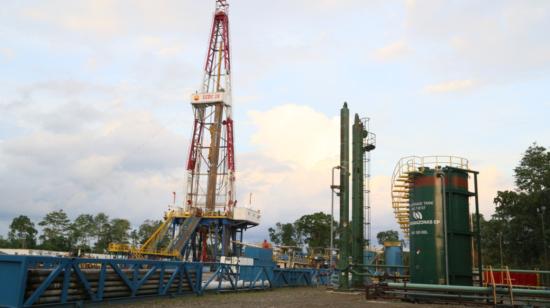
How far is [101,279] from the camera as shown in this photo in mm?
13875

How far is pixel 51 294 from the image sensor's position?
12.1m

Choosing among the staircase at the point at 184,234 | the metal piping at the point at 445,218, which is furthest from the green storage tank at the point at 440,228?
the staircase at the point at 184,234

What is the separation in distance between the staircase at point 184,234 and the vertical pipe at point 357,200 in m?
27.9

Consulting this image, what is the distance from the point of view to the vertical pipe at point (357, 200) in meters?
26.0

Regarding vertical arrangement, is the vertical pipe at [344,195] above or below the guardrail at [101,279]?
above

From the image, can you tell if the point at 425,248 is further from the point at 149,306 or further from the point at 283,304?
the point at 149,306

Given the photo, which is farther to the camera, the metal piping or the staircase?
the staircase

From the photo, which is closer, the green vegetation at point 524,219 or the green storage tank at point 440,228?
the green storage tank at point 440,228

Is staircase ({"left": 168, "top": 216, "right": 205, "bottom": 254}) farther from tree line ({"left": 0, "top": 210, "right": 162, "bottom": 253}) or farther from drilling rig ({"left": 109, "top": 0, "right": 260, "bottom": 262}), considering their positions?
tree line ({"left": 0, "top": 210, "right": 162, "bottom": 253})

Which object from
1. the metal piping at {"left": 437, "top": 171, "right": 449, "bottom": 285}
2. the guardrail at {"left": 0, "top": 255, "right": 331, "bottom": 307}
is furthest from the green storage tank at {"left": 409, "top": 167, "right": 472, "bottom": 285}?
the guardrail at {"left": 0, "top": 255, "right": 331, "bottom": 307}

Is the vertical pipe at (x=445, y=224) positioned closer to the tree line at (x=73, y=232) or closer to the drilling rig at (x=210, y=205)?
the drilling rig at (x=210, y=205)

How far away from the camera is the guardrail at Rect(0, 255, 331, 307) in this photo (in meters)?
11.4

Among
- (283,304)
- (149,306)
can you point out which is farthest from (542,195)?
(149,306)

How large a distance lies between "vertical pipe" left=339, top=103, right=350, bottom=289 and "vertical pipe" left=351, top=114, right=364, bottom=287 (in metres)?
0.45
